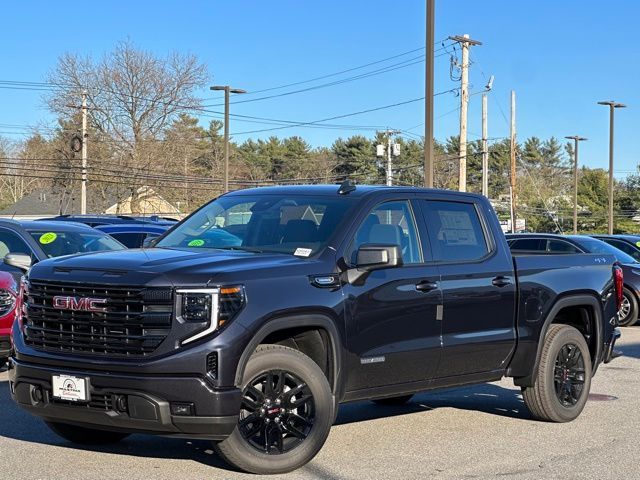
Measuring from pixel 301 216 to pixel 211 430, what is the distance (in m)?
1.93

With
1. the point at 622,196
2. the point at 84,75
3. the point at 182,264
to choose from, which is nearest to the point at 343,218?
the point at 182,264

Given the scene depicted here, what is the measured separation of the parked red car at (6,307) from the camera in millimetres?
9453

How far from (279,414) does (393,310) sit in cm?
118

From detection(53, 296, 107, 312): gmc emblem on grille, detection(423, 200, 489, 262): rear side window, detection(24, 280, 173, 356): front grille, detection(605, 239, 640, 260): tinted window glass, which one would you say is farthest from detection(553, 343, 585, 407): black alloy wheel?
detection(605, 239, 640, 260): tinted window glass

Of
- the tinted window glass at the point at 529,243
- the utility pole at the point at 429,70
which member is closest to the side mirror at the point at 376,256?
the tinted window glass at the point at 529,243

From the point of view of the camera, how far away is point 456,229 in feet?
24.4

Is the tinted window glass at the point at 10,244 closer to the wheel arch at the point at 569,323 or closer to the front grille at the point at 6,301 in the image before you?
the front grille at the point at 6,301

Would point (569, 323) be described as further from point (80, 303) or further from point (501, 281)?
point (80, 303)

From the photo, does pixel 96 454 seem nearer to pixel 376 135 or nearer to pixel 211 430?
pixel 211 430

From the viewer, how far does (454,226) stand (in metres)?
7.44

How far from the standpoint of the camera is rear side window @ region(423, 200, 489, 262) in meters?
7.17

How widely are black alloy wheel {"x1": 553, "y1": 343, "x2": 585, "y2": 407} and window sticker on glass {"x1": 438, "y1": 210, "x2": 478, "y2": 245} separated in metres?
1.47

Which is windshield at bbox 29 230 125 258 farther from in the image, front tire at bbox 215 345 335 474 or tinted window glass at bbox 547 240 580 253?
tinted window glass at bbox 547 240 580 253

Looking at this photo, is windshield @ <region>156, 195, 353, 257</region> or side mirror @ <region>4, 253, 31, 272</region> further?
side mirror @ <region>4, 253, 31, 272</region>
